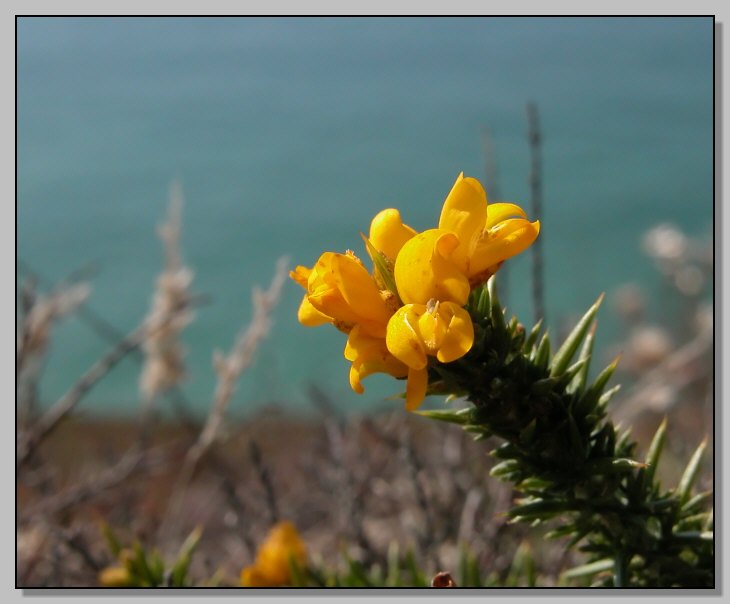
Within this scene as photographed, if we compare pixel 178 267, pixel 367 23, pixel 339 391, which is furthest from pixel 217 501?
pixel 367 23

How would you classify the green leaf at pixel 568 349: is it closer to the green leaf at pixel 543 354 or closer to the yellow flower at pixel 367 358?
the green leaf at pixel 543 354

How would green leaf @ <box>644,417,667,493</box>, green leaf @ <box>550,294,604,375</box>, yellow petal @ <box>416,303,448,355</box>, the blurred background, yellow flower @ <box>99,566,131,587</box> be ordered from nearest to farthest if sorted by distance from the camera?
yellow petal @ <box>416,303,448,355</box>, green leaf @ <box>550,294,604,375</box>, green leaf @ <box>644,417,667,493</box>, yellow flower @ <box>99,566,131,587</box>, the blurred background

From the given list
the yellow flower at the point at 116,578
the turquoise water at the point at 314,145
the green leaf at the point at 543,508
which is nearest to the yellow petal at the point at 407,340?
the green leaf at the point at 543,508

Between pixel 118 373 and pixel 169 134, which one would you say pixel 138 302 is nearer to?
pixel 118 373

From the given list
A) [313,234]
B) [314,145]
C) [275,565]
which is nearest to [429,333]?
[275,565]

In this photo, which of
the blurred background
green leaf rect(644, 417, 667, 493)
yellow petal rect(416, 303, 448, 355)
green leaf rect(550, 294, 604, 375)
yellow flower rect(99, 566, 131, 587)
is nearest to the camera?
yellow petal rect(416, 303, 448, 355)

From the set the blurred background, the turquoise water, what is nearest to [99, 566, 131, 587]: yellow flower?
the blurred background

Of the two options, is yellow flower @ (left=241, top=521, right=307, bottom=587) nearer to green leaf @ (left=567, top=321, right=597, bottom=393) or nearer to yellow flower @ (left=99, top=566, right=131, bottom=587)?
yellow flower @ (left=99, top=566, right=131, bottom=587)
